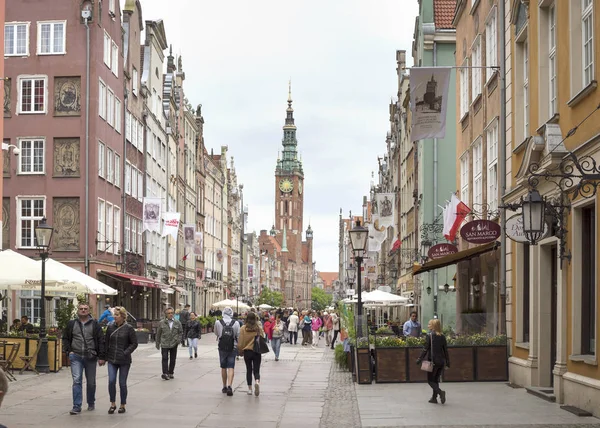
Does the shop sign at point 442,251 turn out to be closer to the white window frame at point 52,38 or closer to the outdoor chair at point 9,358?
the outdoor chair at point 9,358

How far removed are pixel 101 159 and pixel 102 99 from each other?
2558mm

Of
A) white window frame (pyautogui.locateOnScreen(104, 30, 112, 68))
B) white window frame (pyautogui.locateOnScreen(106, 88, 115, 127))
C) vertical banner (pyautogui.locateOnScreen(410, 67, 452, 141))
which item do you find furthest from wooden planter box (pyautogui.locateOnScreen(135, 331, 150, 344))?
vertical banner (pyautogui.locateOnScreen(410, 67, 452, 141))

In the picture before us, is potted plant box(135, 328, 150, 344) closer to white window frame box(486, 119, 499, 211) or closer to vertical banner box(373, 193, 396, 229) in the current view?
vertical banner box(373, 193, 396, 229)

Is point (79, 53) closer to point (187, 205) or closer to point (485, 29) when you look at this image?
point (485, 29)

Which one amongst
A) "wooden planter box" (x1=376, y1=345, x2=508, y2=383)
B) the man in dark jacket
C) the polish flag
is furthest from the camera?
the polish flag

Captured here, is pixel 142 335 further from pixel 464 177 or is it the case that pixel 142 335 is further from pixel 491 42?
pixel 491 42

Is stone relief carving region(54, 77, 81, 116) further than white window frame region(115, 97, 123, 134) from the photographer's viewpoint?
No

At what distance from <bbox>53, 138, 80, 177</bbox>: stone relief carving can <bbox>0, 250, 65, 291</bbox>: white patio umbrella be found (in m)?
18.4

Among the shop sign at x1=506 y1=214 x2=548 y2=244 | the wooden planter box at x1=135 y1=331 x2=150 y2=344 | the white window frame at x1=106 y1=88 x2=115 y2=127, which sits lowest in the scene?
the wooden planter box at x1=135 y1=331 x2=150 y2=344

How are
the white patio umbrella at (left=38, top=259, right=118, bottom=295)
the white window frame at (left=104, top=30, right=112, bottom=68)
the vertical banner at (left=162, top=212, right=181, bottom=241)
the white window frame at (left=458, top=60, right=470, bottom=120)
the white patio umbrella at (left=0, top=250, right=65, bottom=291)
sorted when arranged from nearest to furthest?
the white patio umbrella at (left=0, top=250, right=65, bottom=291) → the white patio umbrella at (left=38, top=259, right=118, bottom=295) → the white window frame at (left=458, top=60, right=470, bottom=120) → the white window frame at (left=104, top=30, right=112, bottom=68) → the vertical banner at (left=162, top=212, right=181, bottom=241)

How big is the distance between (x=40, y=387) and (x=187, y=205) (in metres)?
56.3

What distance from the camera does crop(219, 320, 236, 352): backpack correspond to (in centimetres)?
1980

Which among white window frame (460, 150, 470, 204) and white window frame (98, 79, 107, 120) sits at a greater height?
white window frame (98, 79, 107, 120)

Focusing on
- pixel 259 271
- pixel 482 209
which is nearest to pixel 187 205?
pixel 482 209
